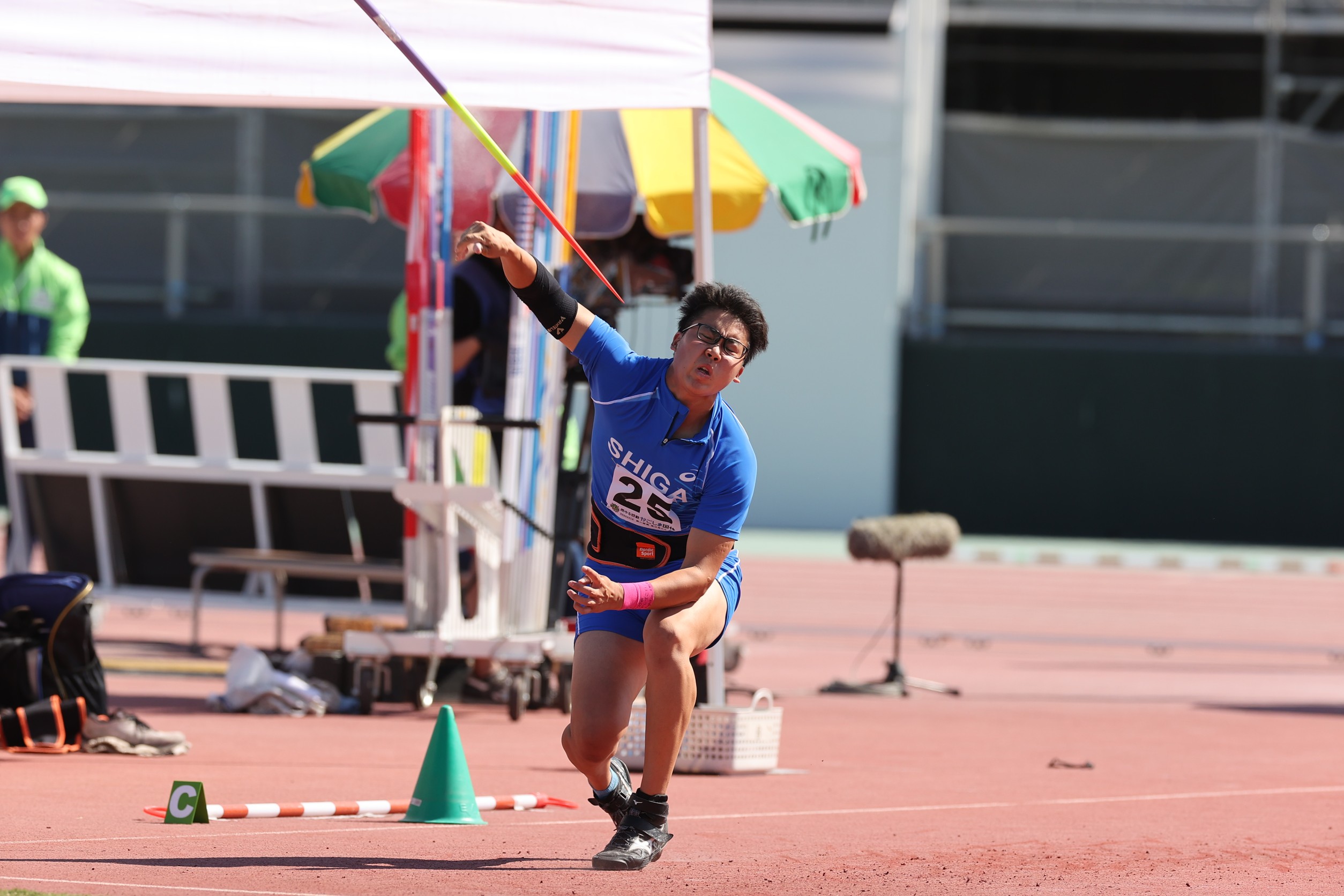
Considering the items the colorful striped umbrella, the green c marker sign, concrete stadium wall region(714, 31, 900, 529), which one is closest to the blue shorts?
the green c marker sign

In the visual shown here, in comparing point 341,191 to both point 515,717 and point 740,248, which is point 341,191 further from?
point 740,248

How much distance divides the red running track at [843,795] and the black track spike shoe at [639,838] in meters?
0.05

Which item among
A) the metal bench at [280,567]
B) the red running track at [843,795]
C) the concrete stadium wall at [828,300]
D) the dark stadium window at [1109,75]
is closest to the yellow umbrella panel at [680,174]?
the metal bench at [280,567]

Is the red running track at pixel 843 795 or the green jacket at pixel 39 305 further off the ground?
the green jacket at pixel 39 305

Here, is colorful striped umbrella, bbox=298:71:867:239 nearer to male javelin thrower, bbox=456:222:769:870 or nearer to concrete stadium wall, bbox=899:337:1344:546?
male javelin thrower, bbox=456:222:769:870

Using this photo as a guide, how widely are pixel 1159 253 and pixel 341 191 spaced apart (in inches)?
387

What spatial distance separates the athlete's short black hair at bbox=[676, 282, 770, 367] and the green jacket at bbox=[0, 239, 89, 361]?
7.04 m

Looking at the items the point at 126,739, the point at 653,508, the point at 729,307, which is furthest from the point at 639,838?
the point at 126,739

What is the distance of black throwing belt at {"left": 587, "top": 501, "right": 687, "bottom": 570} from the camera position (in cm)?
516

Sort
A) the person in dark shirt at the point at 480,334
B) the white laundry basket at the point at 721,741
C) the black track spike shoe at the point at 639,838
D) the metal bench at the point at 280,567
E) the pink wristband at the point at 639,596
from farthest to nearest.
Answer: the metal bench at the point at 280,567 → the person in dark shirt at the point at 480,334 → the white laundry basket at the point at 721,741 → the black track spike shoe at the point at 639,838 → the pink wristband at the point at 639,596

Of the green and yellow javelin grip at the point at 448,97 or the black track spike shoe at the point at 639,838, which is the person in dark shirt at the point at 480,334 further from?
the black track spike shoe at the point at 639,838

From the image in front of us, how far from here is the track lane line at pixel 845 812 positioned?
529cm

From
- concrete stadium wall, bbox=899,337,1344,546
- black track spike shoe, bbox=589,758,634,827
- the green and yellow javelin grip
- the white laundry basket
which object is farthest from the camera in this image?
concrete stadium wall, bbox=899,337,1344,546

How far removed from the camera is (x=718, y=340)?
510 cm
